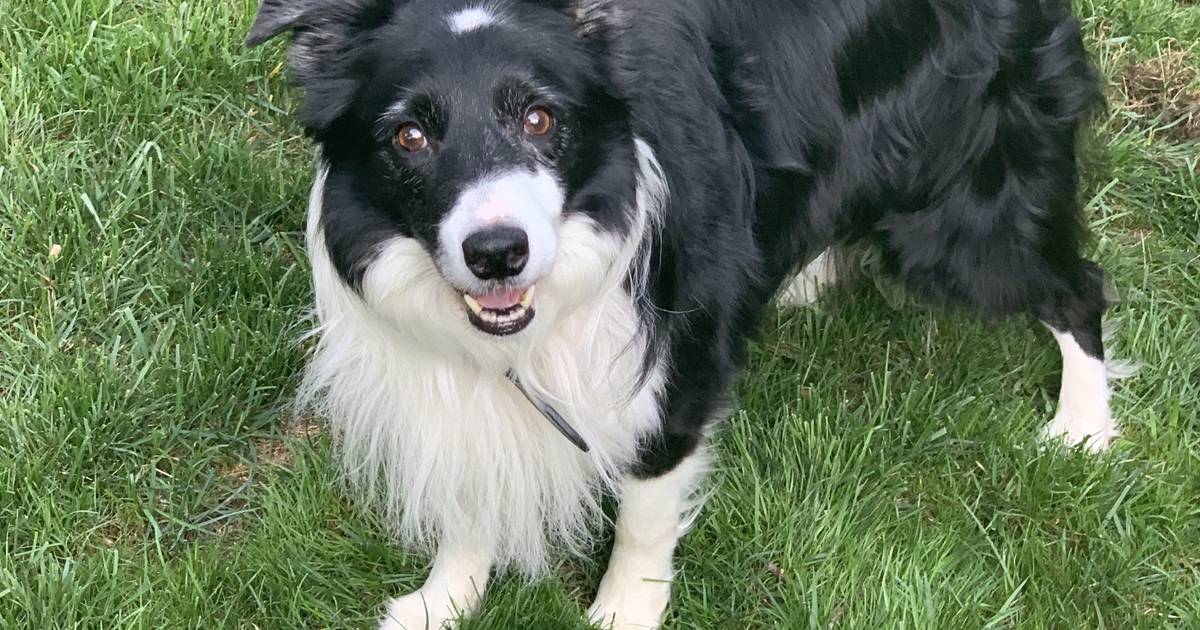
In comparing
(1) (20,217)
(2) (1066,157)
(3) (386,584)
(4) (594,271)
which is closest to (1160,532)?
(2) (1066,157)

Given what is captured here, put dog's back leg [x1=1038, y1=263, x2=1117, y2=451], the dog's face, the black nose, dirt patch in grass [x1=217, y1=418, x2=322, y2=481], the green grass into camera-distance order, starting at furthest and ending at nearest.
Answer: dog's back leg [x1=1038, y1=263, x2=1117, y2=451] → dirt patch in grass [x1=217, y1=418, x2=322, y2=481] → the green grass → the dog's face → the black nose

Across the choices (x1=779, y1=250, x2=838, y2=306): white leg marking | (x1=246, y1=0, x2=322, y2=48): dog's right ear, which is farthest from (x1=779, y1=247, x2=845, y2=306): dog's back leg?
(x1=246, y1=0, x2=322, y2=48): dog's right ear

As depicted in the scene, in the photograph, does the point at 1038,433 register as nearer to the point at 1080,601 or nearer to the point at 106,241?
the point at 1080,601

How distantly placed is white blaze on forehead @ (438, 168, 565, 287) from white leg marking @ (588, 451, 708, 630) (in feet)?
2.67

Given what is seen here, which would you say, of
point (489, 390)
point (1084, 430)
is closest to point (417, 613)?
point (489, 390)

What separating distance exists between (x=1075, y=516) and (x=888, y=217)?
0.94 m

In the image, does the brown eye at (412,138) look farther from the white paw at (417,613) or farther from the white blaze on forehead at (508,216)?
the white paw at (417,613)

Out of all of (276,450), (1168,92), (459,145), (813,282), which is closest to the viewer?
(459,145)

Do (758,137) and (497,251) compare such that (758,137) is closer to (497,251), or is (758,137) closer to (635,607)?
(497,251)

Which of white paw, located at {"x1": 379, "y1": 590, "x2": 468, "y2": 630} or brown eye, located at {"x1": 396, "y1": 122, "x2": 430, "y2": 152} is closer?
brown eye, located at {"x1": 396, "y1": 122, "x2": 430, "y2": 152}

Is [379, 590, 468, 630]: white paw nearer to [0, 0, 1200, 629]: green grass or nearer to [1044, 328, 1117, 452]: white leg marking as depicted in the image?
[0, 0, 1200, 629]: green grass

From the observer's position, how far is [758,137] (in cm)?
269

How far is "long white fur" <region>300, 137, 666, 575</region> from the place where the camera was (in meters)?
2.35

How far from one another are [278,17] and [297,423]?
4.66 feet
